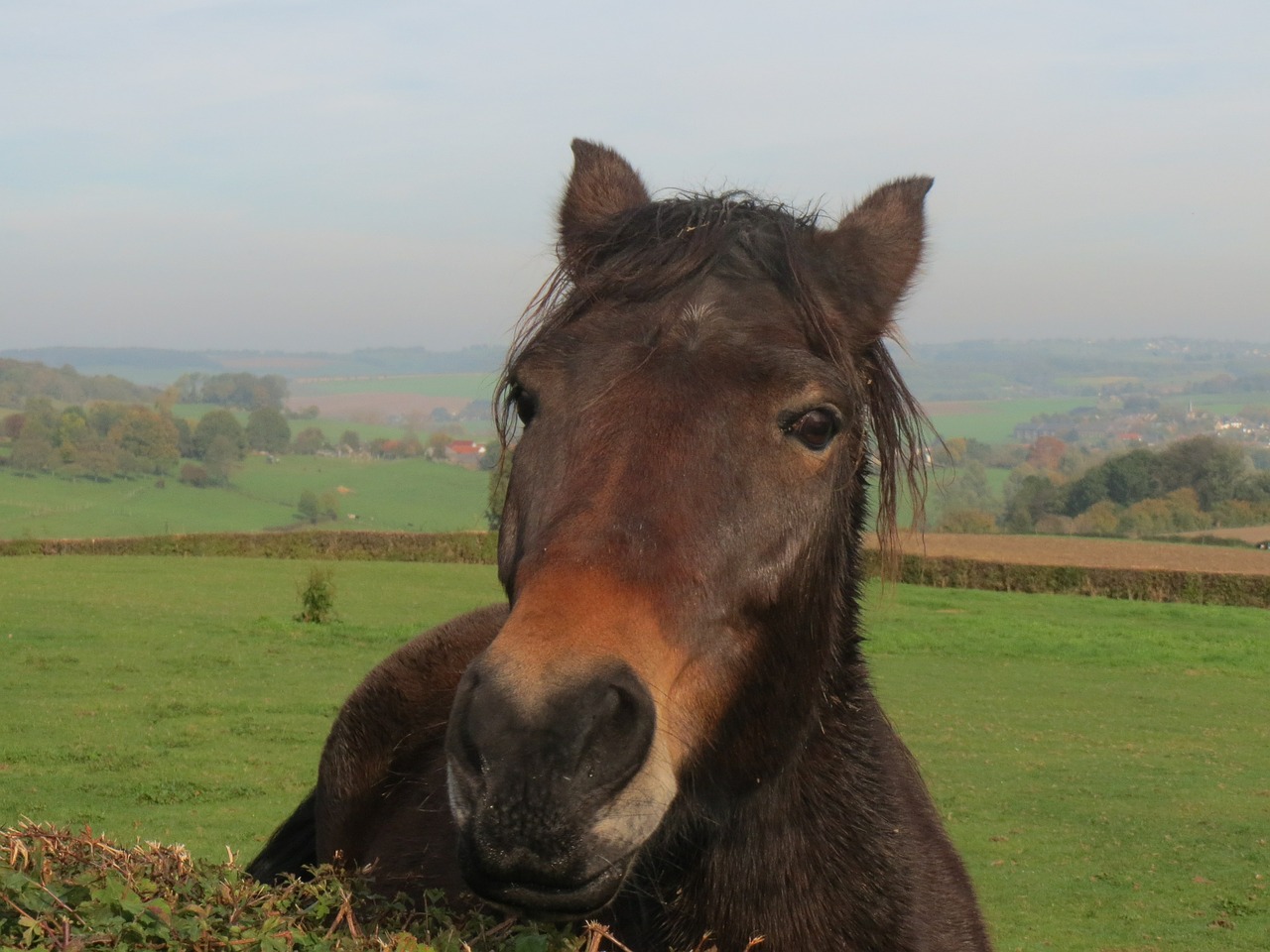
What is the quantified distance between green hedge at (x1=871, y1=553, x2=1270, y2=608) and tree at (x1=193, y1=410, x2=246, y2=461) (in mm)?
78717

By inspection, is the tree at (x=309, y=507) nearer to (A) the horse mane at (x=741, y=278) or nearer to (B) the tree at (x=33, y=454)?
(B) the tree at (x=33, y=454)

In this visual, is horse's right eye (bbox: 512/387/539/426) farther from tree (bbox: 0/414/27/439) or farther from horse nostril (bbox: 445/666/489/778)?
tree (bbox: 0/414/27/439)

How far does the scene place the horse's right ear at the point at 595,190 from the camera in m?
3.72

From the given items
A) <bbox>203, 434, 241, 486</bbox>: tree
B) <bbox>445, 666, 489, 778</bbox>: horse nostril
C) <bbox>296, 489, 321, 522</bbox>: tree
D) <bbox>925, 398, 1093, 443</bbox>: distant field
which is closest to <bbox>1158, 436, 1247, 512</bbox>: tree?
<bbox>925, 398, 1093, 443</bbox>: distant field

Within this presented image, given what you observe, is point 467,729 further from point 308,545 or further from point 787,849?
point 308,545

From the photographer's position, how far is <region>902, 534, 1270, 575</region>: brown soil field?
3662 cm

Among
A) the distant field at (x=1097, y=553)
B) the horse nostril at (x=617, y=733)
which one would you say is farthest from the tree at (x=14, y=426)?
the horse nostril at (x=617, y=733)

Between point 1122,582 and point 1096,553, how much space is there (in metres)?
6.57

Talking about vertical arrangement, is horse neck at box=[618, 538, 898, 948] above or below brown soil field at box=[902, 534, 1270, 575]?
above

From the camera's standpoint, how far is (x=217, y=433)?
102m

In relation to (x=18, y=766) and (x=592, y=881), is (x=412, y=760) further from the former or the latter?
(x=18, y=766)

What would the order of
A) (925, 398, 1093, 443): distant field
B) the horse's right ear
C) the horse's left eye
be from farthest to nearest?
1. (925, 398, 1093, 443): distant field
2. the horse's right ear
3. the horse's left eye

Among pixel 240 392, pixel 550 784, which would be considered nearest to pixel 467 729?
pixel 550 784

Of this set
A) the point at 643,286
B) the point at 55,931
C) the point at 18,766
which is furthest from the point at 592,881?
the point at 18,766
